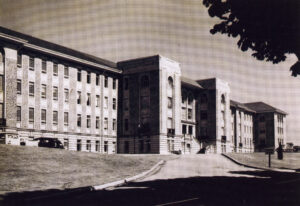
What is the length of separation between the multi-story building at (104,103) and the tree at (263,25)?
2885 cm

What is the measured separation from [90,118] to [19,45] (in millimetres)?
14329

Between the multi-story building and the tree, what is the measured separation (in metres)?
28.8

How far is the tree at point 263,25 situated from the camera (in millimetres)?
10406

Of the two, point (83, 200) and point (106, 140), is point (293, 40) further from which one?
point (106, 140)

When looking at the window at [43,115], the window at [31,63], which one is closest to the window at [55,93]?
A: the window at [43,115]

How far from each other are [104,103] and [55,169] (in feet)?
102

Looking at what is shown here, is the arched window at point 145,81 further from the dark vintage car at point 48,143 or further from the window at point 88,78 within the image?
the dark vintage car at point 48,143

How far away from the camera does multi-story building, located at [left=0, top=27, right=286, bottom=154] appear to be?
40.8 m

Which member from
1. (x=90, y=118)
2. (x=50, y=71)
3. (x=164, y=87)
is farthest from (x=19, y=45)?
(x=164, y=87)

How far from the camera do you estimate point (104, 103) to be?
52.7 meters

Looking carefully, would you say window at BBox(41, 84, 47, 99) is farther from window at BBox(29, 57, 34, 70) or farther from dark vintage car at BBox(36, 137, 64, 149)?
dark vintage car at BBox(36, 137, 64, 149)

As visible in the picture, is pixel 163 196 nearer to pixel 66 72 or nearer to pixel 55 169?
pixel 55 169

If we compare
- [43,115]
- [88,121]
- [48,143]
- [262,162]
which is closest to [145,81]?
[88,121]

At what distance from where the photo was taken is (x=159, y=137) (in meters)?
52.4
